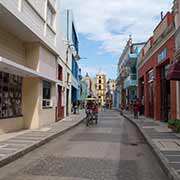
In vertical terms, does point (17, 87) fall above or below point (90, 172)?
above

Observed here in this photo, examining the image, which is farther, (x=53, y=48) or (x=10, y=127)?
(x=53, y=48)

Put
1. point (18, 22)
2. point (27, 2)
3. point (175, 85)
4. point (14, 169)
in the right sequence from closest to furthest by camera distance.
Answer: point (14, 169), point (18, 22), point (27, 2), point (175, 85)

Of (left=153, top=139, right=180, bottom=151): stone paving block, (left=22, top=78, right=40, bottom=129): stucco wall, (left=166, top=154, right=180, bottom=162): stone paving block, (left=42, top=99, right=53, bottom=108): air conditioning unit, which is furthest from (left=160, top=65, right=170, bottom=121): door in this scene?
(left=166, top=154, right=180, bottom=162): stone paving block

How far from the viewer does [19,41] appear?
15930 millimetres

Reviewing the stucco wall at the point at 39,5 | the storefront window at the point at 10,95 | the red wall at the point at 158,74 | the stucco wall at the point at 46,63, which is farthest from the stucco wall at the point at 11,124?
the red wall at the point at 158,74

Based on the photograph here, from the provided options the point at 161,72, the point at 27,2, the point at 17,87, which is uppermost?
the point at 27,2

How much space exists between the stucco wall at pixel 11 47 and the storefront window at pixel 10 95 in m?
0.86

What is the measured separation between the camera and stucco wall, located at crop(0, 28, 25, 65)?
1356cm

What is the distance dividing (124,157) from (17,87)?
8.13m

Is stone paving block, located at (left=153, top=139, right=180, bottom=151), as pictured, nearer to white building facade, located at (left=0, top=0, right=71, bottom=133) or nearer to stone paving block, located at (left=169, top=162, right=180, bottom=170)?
stone paving block, located at (left=169, top=162, right=180, bottom=170)

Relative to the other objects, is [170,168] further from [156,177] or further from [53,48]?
[53,48]

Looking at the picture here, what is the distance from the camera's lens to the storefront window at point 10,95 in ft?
45.4

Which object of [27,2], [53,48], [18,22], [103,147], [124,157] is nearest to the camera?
[124,157]

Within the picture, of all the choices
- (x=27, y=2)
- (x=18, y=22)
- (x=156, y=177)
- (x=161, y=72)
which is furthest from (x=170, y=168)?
(x=161, y=72)
